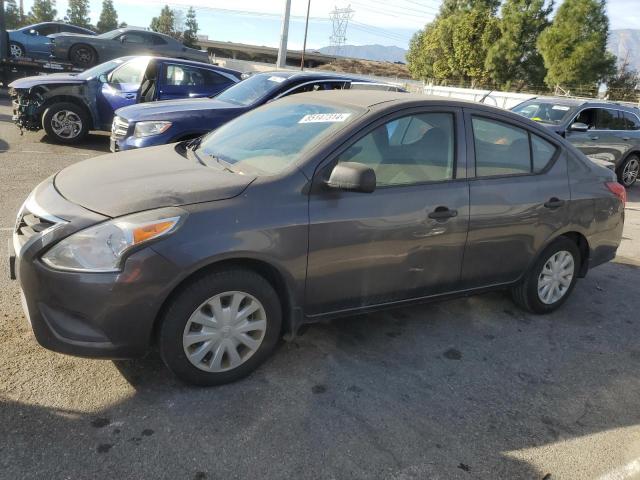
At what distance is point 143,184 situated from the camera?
322 centimetres

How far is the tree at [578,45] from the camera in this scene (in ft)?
88.2

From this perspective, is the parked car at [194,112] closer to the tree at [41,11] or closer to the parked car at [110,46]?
the parked car at [110,46]

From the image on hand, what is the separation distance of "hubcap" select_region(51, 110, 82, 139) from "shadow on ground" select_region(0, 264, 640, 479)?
25.2 ft

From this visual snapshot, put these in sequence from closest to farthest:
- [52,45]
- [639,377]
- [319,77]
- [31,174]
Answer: [639,377], [31,174], [319,77], [52,45]

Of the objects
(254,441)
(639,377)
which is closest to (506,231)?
(639,377)

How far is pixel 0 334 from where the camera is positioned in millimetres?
3543

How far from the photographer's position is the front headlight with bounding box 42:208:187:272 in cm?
280

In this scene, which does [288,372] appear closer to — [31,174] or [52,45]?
[31,174]

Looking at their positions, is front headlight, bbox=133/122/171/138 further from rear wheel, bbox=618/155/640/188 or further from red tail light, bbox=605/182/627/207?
rear wheel, bbox=618/155/640/188

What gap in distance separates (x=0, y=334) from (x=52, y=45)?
607 inches

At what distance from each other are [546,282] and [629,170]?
28.4 ft

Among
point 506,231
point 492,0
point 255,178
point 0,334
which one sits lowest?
point 0,334

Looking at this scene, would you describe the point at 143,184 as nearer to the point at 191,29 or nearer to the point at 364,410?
the point at 364,410

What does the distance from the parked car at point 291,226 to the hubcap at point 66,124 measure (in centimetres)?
653
